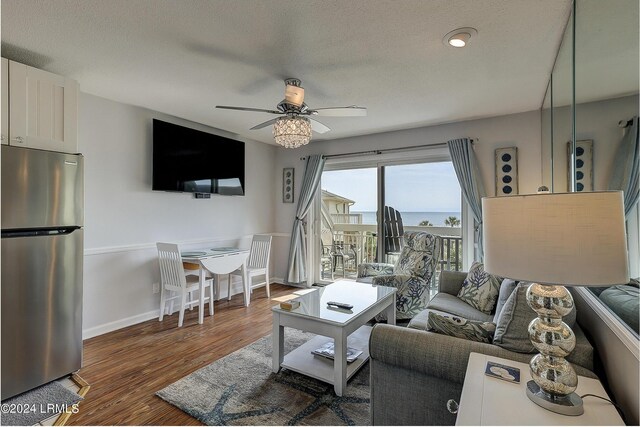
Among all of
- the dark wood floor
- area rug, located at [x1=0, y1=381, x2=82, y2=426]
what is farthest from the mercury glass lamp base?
area rug, located at [x1=0, y1=381, x2=82, y2=426]

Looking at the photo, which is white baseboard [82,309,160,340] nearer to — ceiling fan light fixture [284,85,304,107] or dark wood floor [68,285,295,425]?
dark wood floor [68,285,295,425]

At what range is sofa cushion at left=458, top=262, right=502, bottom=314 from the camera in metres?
2.52

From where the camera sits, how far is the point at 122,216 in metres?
3.27

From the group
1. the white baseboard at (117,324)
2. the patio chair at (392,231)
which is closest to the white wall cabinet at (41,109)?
the white baseboard at (117,324)

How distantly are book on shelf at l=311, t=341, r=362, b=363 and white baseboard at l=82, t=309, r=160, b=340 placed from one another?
2150 mm

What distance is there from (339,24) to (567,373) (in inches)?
78.4

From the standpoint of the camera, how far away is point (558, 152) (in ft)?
7.84

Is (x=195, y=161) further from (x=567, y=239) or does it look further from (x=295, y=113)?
(x=567, y=239)

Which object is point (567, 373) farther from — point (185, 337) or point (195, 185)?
point (195, 185)

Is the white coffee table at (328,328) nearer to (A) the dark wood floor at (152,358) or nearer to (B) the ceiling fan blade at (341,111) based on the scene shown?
(A) the dark wood floor at (152,358)

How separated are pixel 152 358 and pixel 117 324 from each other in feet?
3.09

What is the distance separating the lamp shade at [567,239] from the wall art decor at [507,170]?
9.86 ft

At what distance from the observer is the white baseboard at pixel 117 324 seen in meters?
2.97

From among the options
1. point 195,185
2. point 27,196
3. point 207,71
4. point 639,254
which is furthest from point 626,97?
point 195,185
